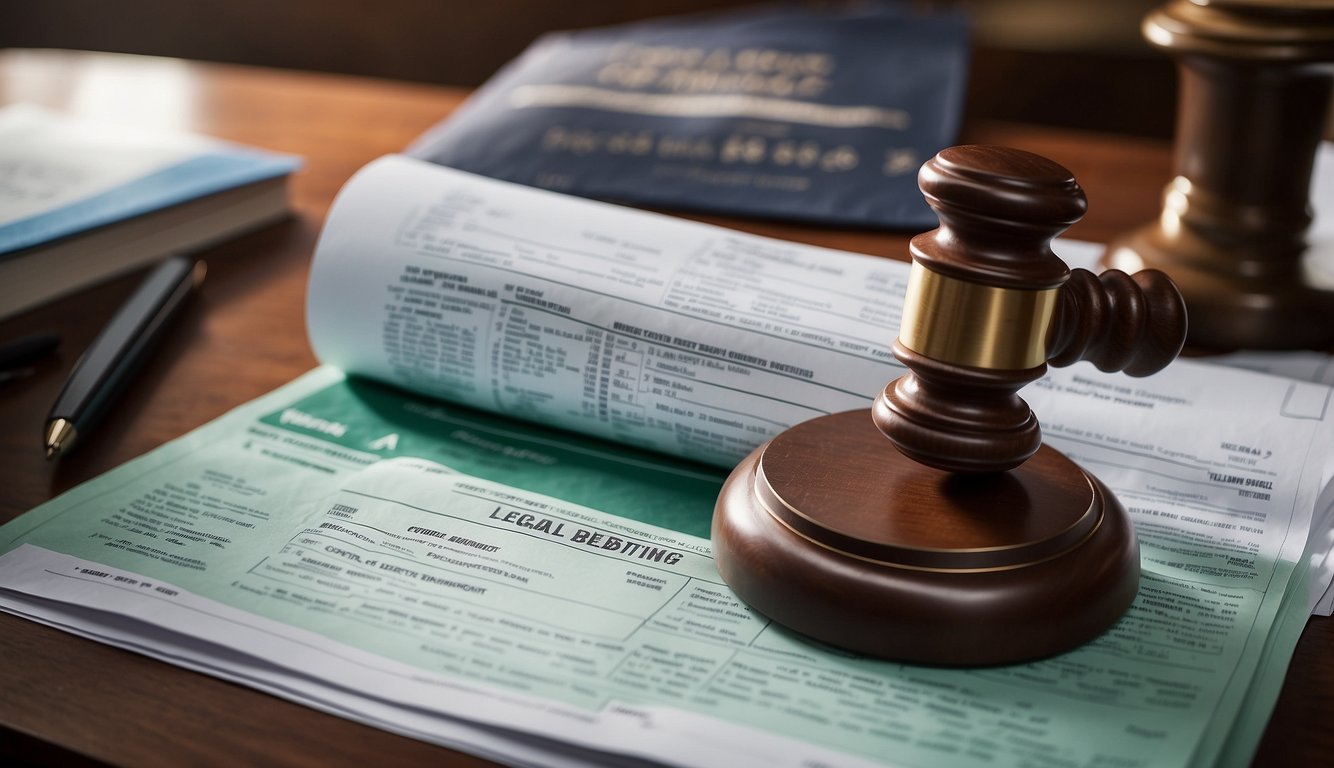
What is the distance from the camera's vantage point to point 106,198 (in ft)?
2.31

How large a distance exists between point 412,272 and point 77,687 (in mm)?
246

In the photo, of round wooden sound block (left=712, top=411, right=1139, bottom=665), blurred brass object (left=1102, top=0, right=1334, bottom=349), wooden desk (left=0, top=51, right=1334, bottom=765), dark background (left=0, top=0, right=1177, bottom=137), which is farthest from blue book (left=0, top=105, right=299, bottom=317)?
dark background (left=0, top=0, right=1177, bottom=137)

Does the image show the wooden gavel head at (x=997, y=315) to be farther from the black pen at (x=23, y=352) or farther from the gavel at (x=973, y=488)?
the black pen at (x=23, y=352)

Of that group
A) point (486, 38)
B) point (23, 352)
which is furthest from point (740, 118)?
point (486, 38)

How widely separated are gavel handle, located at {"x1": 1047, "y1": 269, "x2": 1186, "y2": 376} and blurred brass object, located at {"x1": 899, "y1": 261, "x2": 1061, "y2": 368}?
11mm

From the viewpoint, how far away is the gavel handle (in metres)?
0.39

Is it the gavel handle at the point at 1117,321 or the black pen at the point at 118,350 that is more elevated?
the gavel handle at the point at 1117,321

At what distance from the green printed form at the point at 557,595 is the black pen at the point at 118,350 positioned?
0.04 m

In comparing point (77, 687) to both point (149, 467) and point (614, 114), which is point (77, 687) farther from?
point (614, 114)

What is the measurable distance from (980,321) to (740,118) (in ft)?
1.77

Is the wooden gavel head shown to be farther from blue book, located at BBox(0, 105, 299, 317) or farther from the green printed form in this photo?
blue book, located at BBox(0, 105, 299, 317)

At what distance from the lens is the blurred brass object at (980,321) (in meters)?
0.37

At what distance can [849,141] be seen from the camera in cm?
85

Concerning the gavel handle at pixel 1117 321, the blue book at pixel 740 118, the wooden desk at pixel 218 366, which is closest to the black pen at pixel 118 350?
the wooden desk at pixel 218 366
